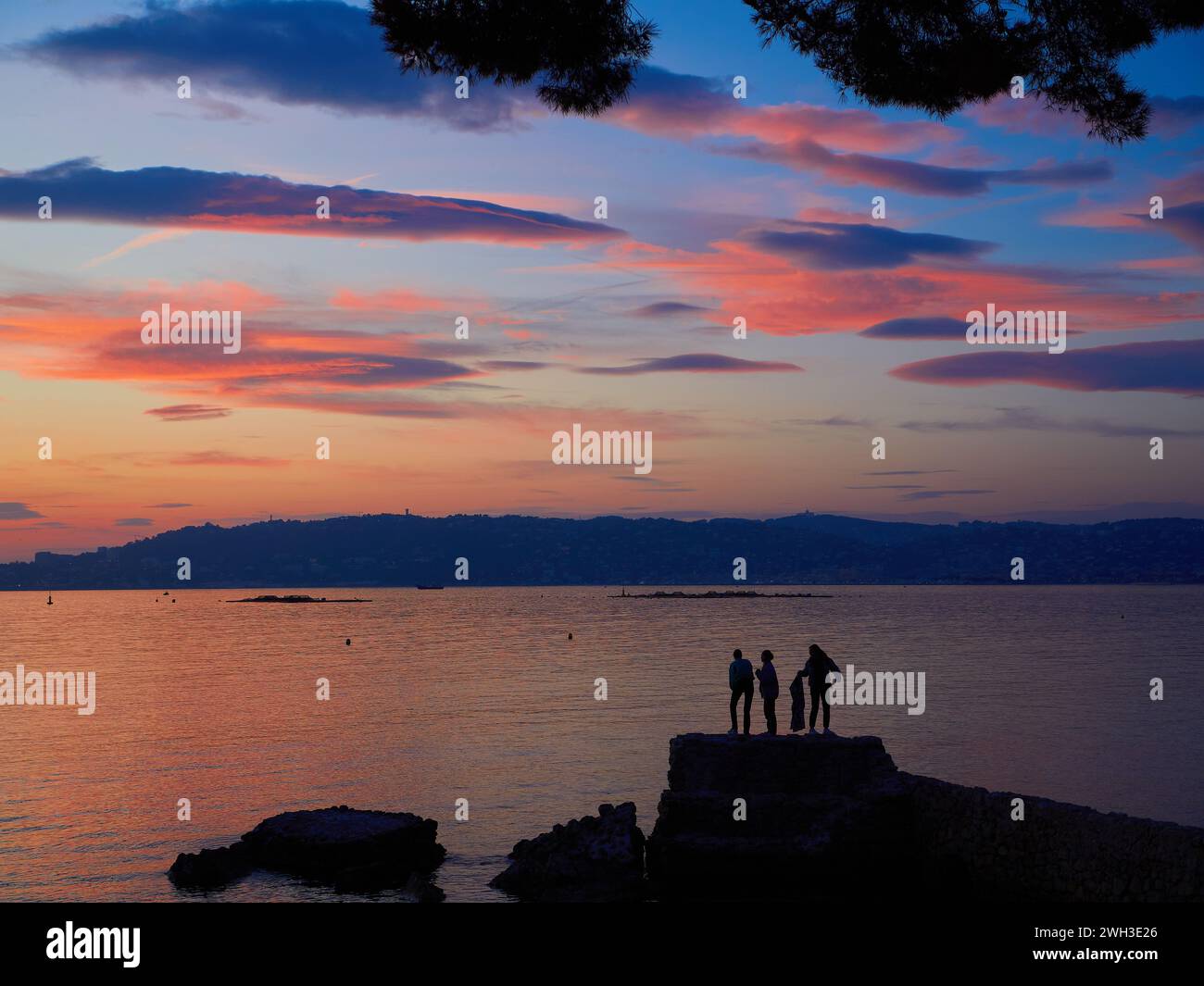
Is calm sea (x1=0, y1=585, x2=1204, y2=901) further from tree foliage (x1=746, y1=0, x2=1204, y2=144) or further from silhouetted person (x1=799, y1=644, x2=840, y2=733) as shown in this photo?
tree foliage (x1=746, y1=0, x2=1204, y2=144)

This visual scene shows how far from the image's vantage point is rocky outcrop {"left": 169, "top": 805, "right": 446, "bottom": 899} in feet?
Answer: 79.1

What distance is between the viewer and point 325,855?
80.4ft

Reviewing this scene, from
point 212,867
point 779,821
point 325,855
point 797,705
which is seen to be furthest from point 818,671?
point 212,867

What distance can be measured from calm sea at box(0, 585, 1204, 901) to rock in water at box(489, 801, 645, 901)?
950 mm

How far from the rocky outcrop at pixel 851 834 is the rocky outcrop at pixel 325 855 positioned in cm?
567

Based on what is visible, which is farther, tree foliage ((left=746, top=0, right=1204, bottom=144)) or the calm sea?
the calm sea

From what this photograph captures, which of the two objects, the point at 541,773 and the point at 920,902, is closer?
the point at 920,902

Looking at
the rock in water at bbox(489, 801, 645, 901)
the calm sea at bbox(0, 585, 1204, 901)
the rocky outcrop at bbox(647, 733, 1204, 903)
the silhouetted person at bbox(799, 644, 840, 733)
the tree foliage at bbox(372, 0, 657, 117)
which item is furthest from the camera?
Result: the calm sea at bbox(0, 585, 1204, 901)

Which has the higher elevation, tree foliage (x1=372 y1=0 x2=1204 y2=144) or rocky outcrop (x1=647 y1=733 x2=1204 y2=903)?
tree foliage (x1=372 y1=0 x2=1204 y2=144)

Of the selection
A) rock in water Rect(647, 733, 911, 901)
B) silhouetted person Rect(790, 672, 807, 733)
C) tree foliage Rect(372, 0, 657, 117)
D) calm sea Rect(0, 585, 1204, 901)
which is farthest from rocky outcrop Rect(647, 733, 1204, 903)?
tree foliage Rect(372, 0, 657, 117)
